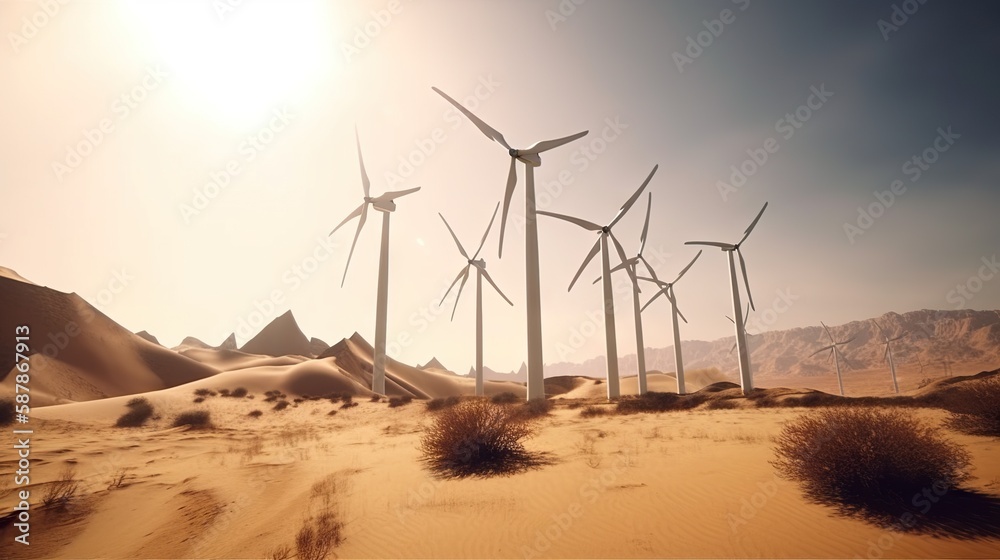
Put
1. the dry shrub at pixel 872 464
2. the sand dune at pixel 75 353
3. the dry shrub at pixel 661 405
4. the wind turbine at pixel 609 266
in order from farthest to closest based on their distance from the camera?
1. the sand dune at pixel 75 353
2. the wind turbine at pixel 609 266
3. the dry shrub at pixel 661 405
4. the dry shrub at pixel 872 464

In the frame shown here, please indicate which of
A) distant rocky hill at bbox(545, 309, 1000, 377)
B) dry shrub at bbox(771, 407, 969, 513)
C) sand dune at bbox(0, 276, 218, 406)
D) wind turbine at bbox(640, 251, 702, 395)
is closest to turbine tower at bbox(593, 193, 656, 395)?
wind turbine at bbox(640, 251, 702, 395)

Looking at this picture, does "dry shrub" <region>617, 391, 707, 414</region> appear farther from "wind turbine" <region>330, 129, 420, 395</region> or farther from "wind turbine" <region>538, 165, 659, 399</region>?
"wind turbine" <region>330, 129, 420, 395</region>

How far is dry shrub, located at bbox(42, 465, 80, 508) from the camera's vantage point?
9.38 meters

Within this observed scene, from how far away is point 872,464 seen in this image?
6934 millimetres

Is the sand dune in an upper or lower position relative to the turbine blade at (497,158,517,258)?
lower

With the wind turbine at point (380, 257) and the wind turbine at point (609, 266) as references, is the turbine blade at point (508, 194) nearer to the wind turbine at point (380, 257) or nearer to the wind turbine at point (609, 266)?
the wind turbine at point (609, 266)

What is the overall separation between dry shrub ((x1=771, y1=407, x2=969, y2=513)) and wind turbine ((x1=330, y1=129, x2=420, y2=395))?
136 feet

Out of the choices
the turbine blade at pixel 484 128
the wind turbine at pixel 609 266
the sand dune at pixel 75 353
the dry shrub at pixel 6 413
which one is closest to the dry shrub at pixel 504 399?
the wind turbine at pixel 609 266

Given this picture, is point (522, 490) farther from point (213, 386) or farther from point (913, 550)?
point (213, 386)

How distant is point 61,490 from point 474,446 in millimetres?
10295

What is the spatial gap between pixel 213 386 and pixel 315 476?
37.7m

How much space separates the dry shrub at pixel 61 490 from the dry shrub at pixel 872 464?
16047mm

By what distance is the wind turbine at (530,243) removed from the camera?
29.4 metres

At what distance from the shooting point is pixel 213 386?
40344 mm
